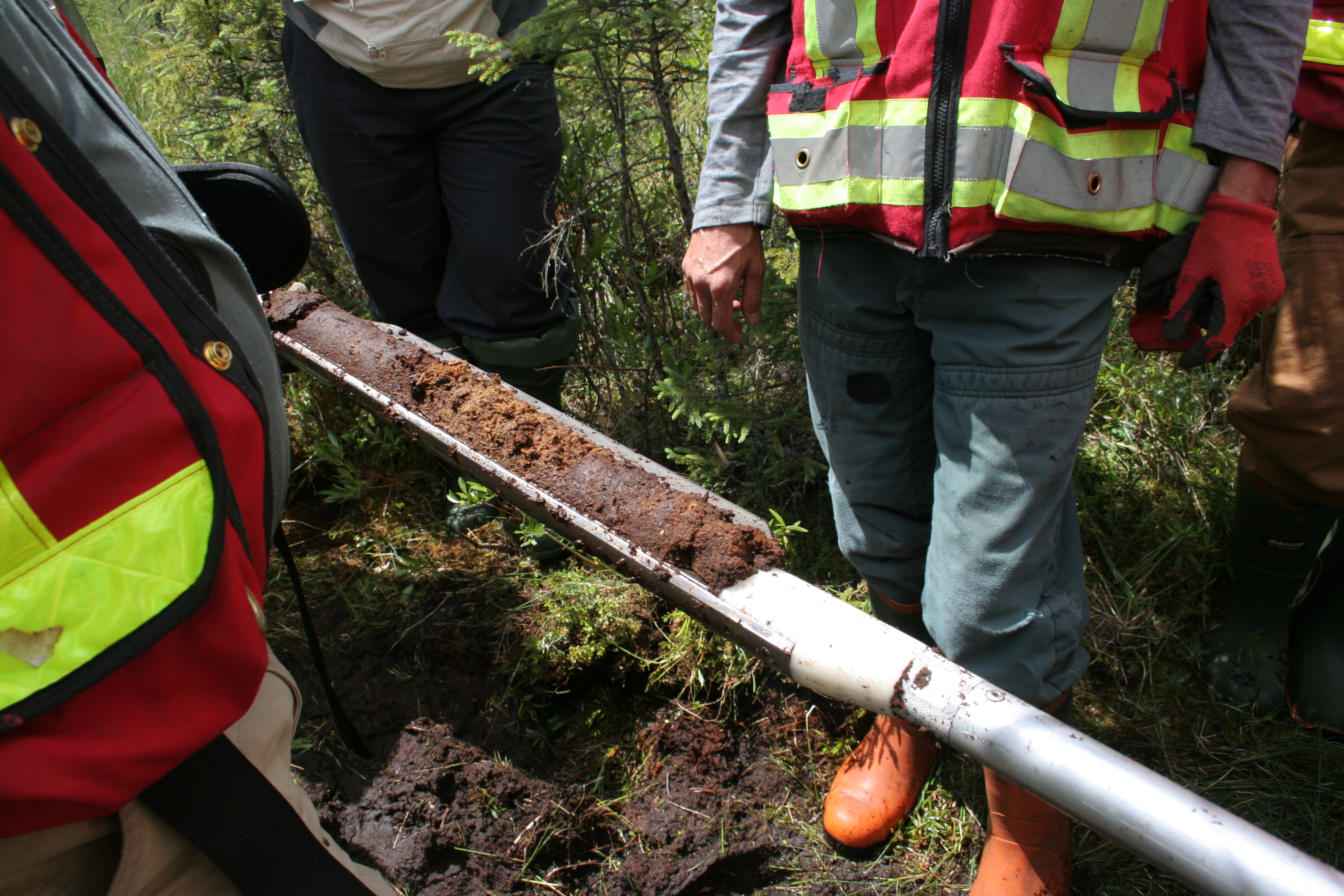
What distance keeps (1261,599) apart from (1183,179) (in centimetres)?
162

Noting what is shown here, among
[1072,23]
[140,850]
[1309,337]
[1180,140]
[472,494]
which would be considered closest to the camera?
[140,850]

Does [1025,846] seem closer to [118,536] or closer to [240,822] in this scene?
[240,822]

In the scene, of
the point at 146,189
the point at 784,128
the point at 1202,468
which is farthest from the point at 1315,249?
the point at 146,189

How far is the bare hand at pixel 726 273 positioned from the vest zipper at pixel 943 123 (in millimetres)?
481

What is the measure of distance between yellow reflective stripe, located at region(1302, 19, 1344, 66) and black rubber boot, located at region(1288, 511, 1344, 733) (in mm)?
1398

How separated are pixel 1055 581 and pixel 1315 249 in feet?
3.68

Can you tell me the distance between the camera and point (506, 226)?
274 cm

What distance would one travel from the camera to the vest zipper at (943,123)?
1.27 meters

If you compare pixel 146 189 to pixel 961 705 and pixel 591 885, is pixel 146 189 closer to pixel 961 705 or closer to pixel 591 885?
pixel 961 705

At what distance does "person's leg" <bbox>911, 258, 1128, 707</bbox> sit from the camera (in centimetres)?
140

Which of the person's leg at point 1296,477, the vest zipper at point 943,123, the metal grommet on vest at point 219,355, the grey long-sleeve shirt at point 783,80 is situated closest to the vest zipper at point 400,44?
the grey long-sleeve shirt at point 783,80

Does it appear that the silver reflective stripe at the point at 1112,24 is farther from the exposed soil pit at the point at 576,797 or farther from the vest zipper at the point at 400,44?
the vest zipper at the point at 400,44

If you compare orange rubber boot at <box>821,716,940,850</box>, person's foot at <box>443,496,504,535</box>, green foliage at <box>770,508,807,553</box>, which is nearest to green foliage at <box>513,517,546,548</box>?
person's foot at <box>443,496,504,535</box>

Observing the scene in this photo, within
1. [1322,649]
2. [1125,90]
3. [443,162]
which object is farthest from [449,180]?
[1322,649]
